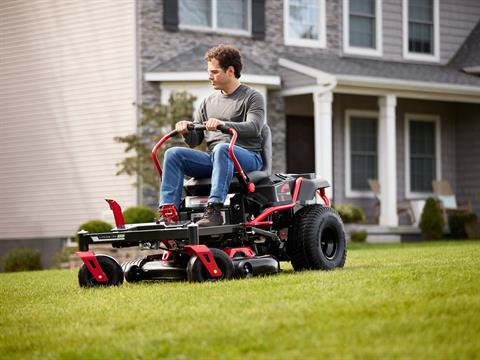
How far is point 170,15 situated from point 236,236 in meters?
11.4

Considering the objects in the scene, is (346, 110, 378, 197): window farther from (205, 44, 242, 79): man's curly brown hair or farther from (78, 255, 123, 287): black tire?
(78, 255, 123, 287): black tire

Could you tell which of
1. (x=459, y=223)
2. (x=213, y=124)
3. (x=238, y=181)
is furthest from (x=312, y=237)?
(x=459, y=223)

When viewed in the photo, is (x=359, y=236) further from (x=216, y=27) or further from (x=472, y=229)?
(x=216, y=27)

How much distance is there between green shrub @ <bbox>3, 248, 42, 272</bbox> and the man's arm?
1106 cm

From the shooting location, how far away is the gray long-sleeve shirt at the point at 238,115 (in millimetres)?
8523

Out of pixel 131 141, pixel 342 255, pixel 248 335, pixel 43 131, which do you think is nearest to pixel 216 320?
pixel 248 335

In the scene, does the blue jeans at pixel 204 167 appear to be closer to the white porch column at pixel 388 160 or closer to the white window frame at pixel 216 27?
the white window frame at pixel 216 27

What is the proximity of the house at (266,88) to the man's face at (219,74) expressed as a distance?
32.8 feet

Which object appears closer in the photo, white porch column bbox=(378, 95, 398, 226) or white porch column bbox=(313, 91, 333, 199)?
white porch column bbox=(313, 91, 333, 199)

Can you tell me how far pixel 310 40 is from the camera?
847 inches

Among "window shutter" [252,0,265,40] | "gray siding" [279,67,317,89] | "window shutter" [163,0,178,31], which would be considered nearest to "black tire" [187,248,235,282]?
"window shutter" [163,0,178,31]

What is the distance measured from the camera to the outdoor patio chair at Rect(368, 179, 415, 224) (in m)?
21.7

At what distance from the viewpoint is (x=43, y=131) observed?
20562mm

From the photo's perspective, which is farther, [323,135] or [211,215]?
[323,135]
